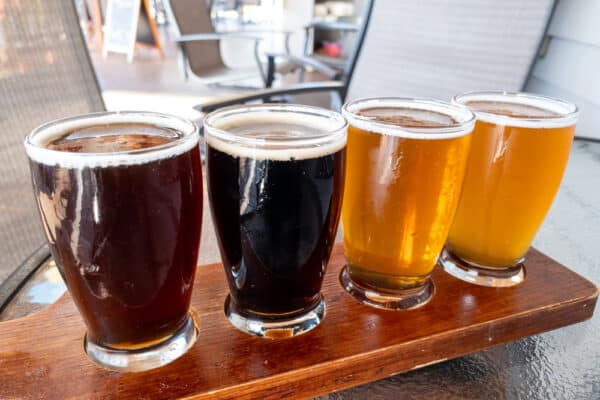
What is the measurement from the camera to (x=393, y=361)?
1.98 ft

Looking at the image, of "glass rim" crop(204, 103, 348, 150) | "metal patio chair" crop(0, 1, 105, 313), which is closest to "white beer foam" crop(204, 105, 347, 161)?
"glass rim" crop(204, 103, 348, 150)

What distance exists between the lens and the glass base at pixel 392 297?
0.67 meters

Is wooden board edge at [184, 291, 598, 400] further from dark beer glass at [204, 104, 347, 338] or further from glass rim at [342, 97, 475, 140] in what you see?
glass rim at [342, 97, 475, 140]

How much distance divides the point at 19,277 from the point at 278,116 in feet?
1.99

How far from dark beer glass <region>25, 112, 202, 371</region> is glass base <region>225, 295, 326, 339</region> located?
2.8 inches

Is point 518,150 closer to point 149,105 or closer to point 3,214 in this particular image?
point 3,214

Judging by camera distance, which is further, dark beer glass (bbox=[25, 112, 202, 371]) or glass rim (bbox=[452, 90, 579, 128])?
glass rim (bbox=[452, 90, 579, 128])

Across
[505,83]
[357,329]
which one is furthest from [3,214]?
[505,83]

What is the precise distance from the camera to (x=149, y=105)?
4.48 meters

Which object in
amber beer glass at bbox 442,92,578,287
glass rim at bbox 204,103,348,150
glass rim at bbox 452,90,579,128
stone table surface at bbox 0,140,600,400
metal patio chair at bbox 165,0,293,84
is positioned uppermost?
glass rim at bbox 204,103,348,150

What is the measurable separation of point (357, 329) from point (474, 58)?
67.9 inches

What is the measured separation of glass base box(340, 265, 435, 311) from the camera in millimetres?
666

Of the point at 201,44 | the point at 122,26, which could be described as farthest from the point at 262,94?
the point at 122,26

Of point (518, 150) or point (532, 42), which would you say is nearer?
point (518, 150)
